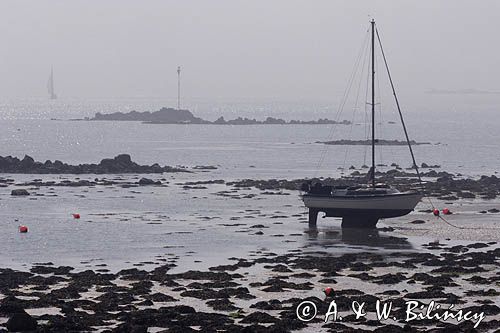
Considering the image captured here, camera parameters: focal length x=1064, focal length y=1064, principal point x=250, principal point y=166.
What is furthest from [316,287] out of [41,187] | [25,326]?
[41,187]

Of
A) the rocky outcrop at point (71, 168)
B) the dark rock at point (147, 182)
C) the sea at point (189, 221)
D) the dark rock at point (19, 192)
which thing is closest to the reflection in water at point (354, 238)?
the sea at point (189, 221)

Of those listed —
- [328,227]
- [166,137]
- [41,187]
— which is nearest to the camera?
[328,227]

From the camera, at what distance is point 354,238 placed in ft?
161

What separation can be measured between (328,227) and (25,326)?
2672 cm

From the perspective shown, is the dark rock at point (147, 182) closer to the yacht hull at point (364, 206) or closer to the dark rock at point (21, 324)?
the yacht hull at point (364, 206)

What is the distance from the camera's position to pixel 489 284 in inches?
1396

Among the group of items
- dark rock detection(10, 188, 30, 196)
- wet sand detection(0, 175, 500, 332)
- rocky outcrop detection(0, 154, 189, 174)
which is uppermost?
rocky outcrop detection(0, 154, 189, 174)

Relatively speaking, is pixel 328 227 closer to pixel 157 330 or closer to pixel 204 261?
pixel 204 261

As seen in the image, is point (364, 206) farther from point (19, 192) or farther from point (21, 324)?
point (19, 192)

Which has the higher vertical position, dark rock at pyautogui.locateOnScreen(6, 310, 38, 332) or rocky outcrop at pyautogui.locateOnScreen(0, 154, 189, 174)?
rocky outcrop at pyautogui.locateOnScreen(0, 154, 189, 174)

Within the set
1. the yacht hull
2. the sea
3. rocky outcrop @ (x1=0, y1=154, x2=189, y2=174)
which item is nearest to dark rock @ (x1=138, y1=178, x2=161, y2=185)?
the sea

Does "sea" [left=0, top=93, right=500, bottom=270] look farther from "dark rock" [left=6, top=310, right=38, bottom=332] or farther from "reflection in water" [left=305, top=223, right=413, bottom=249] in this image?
"dark rock" [left=6, top=310, right=38, bottom=332]

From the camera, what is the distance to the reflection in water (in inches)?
1855

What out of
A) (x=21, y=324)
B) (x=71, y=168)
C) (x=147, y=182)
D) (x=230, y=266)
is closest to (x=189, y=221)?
(x=230, y=266)
